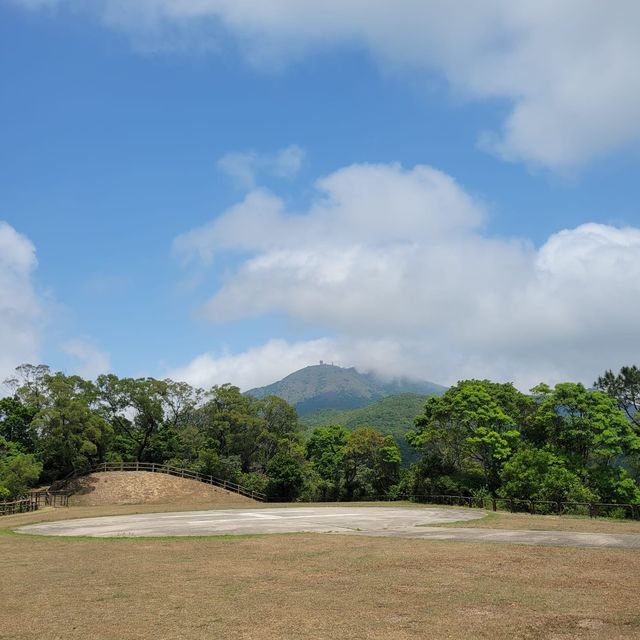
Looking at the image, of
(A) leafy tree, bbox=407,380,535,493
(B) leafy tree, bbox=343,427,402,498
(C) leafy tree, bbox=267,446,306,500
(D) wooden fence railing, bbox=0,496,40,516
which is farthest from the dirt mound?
(A) leafy tree, bbox=407,380,535,493

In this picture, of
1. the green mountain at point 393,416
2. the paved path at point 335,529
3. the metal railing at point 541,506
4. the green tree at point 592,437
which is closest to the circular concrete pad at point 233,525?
the paved path at point 335,529

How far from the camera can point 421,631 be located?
814 cm

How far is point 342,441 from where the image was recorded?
213ft

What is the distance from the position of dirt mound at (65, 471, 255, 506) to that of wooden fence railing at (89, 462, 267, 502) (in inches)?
52.4

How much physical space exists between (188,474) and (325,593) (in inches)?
1995

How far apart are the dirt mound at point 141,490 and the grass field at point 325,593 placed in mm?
35414

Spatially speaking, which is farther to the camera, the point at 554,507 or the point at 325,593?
the point at 554,507

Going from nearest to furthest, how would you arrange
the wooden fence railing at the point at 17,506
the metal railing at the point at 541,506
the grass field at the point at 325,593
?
the grass field at the point at 325,593
the metal railing at the point at 541,506
the wooden fence railing at the point at 17,506

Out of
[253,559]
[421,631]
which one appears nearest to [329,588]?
[421,631]

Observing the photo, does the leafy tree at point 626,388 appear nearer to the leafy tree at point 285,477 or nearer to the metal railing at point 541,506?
the metal railing at point 541,506

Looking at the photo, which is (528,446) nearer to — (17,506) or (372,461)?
(372,461)

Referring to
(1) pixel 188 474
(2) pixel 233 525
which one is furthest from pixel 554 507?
(1) pixel 188 474

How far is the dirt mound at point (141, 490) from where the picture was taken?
165ft

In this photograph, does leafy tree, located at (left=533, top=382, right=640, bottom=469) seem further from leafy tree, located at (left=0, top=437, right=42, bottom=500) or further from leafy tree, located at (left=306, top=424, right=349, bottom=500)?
leafy tree, located at (left=0, top=437, right=42, bottom=500)
